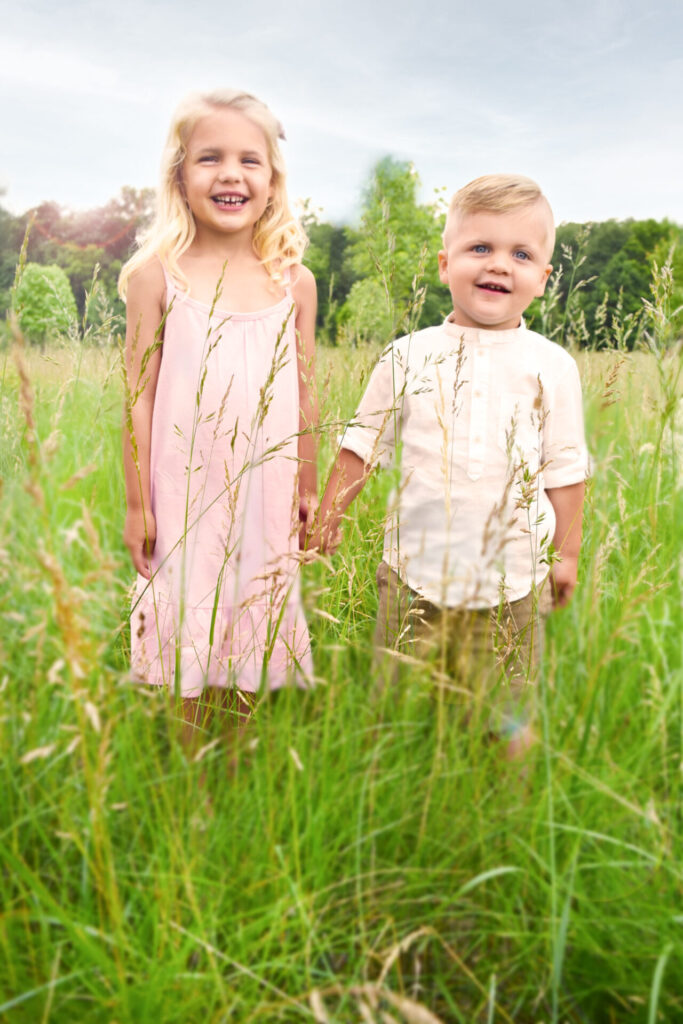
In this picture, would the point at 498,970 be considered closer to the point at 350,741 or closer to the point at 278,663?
the point at 350,741

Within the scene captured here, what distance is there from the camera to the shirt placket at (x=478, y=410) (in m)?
1.80

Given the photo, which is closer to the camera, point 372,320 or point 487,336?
point 487,336

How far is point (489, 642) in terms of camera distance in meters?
1.76

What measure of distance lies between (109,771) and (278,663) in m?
0.85

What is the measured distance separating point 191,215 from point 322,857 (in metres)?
1.66

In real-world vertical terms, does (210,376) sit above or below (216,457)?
above

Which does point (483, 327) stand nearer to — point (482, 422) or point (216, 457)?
point (482, 422)

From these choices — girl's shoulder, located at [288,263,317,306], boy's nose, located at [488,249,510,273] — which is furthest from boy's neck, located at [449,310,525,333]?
girl's shoulder, located at [288,263,317,306]

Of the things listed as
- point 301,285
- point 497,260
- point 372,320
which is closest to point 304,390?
point 301,285

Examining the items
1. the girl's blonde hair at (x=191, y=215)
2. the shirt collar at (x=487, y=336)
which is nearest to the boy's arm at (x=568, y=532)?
the shirt collar at (x=487, y=336)

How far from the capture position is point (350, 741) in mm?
1170

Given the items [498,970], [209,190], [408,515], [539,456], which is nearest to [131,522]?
[408,515]

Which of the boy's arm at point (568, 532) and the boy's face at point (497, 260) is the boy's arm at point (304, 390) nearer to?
the boy's face at point (497, 260)

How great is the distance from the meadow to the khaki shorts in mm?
83
